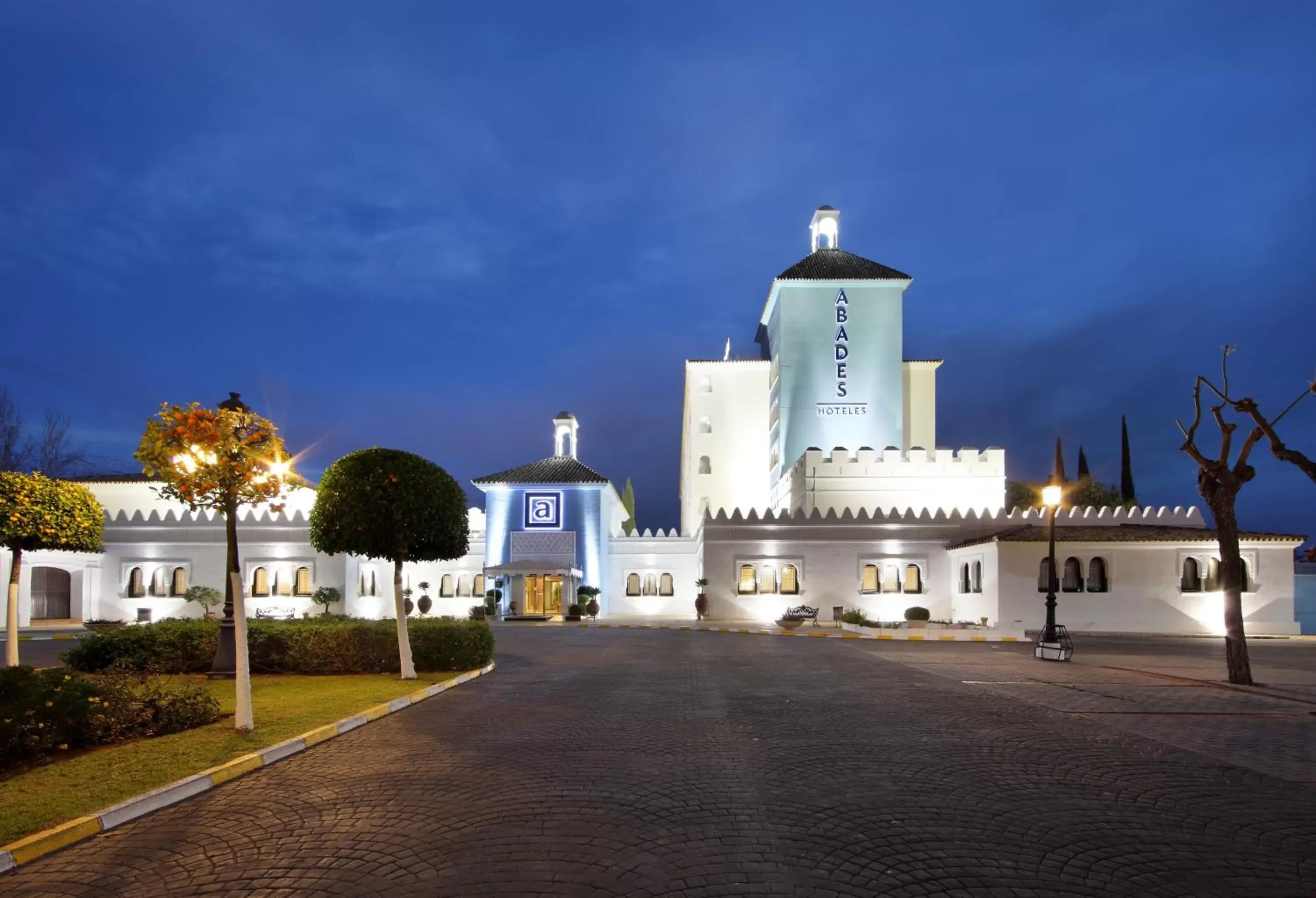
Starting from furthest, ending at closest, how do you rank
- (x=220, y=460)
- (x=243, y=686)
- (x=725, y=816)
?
(x=220, y=460)
(x=243, y=686)
(x=725, y=816)

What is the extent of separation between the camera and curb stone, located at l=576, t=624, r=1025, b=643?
2586cm

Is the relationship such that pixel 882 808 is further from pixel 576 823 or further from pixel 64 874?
pixel 64 874

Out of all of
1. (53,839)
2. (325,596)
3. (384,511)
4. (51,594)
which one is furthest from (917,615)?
(51,594)

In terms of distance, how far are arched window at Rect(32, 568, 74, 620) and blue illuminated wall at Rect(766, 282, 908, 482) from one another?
117 ft

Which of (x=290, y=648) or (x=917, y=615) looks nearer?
(x=290, y=648)

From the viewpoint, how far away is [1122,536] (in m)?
28.8

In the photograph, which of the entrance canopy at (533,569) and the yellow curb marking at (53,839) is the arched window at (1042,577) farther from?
the yellow curb marking at (53,839)

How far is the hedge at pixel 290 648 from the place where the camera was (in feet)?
49.0

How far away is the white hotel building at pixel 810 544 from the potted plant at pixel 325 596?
0.44 m

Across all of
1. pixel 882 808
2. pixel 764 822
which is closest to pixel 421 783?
pixel 764 822

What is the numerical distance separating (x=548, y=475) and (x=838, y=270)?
2019cm

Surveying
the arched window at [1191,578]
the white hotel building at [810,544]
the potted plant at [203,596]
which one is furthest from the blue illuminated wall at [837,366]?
the potted plant at [203,596]

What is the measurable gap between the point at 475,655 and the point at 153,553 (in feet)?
88.0

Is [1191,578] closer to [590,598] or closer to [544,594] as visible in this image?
[590,598]
